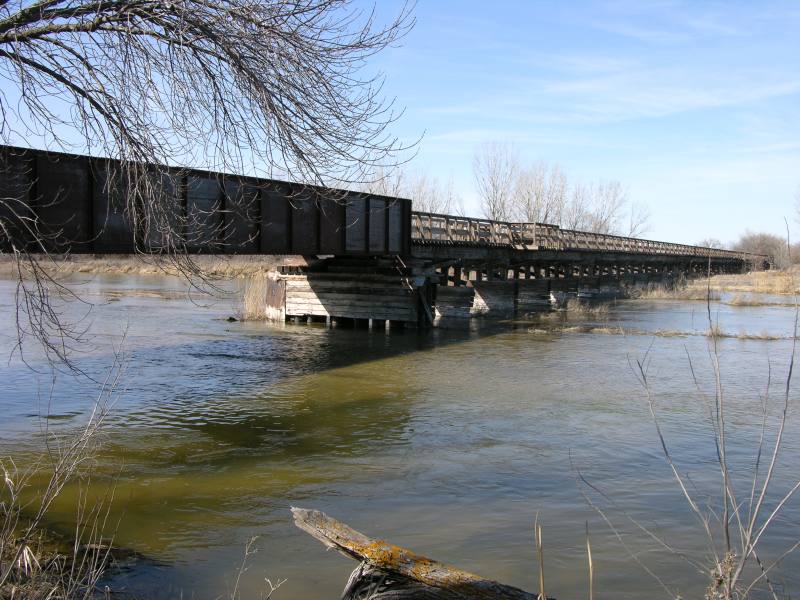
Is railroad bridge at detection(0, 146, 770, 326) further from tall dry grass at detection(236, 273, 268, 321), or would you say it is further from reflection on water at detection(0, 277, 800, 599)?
reflection on water at detection(0, 277, 800, 599)

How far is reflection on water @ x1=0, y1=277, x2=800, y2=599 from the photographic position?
21.0 ft

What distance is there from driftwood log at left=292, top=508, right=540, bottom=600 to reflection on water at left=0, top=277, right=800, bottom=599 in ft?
6.56

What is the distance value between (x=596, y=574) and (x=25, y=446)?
767 cm

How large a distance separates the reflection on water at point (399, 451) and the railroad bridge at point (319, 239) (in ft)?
9.43

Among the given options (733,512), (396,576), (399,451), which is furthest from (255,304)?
(396,576)

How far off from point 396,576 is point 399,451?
6382 mm

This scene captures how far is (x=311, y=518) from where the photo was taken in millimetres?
3965

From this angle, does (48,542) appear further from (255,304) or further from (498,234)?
(498,234)

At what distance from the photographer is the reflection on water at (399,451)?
252 inches

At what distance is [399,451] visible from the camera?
10070 millimetres

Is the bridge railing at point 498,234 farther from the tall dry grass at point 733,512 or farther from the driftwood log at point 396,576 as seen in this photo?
the driftwood log at point 396,576

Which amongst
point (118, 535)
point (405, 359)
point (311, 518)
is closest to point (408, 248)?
point (405, 359)

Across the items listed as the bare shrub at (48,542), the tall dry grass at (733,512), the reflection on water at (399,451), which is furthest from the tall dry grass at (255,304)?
the tall dry grass at (733,512)

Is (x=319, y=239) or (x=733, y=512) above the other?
(x=319, y=239)
